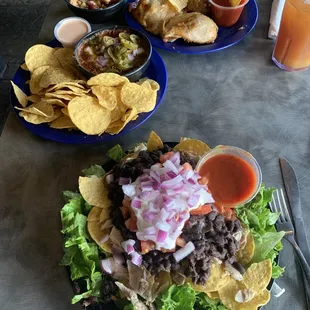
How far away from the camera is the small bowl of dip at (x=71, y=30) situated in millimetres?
1697

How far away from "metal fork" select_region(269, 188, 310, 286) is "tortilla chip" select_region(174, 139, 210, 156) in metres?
0.27

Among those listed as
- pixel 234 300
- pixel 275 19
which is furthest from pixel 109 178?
pixel 275 19

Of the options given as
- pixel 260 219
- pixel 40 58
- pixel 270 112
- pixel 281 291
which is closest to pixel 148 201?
pixel 260 219

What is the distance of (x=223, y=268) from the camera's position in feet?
3.55

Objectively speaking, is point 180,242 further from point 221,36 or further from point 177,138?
point 221,36

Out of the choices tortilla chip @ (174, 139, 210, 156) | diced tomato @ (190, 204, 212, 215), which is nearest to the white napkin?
tortilla chip @ (174, 139, 210, 156)

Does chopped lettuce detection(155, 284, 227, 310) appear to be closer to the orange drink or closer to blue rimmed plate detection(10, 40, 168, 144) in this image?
blue rimmed plate detection(10, 40, 168, 144)

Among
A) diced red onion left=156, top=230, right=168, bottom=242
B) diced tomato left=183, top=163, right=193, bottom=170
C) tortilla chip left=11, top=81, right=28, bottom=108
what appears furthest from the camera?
tortilla chip left=11, top=81, right=28, bottom=108

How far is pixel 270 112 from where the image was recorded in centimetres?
156

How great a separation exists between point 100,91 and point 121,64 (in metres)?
0.19

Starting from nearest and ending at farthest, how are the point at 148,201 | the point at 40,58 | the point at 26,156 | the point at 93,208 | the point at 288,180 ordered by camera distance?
the point at 148,201 < the point at 93,208 < the point at 288,180 < the point at 26,156 < the point at 40,58

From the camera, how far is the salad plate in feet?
3.43

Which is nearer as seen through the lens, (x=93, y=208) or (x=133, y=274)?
(x=133, y=274)

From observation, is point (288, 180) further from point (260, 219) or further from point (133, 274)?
point (133, 274)
